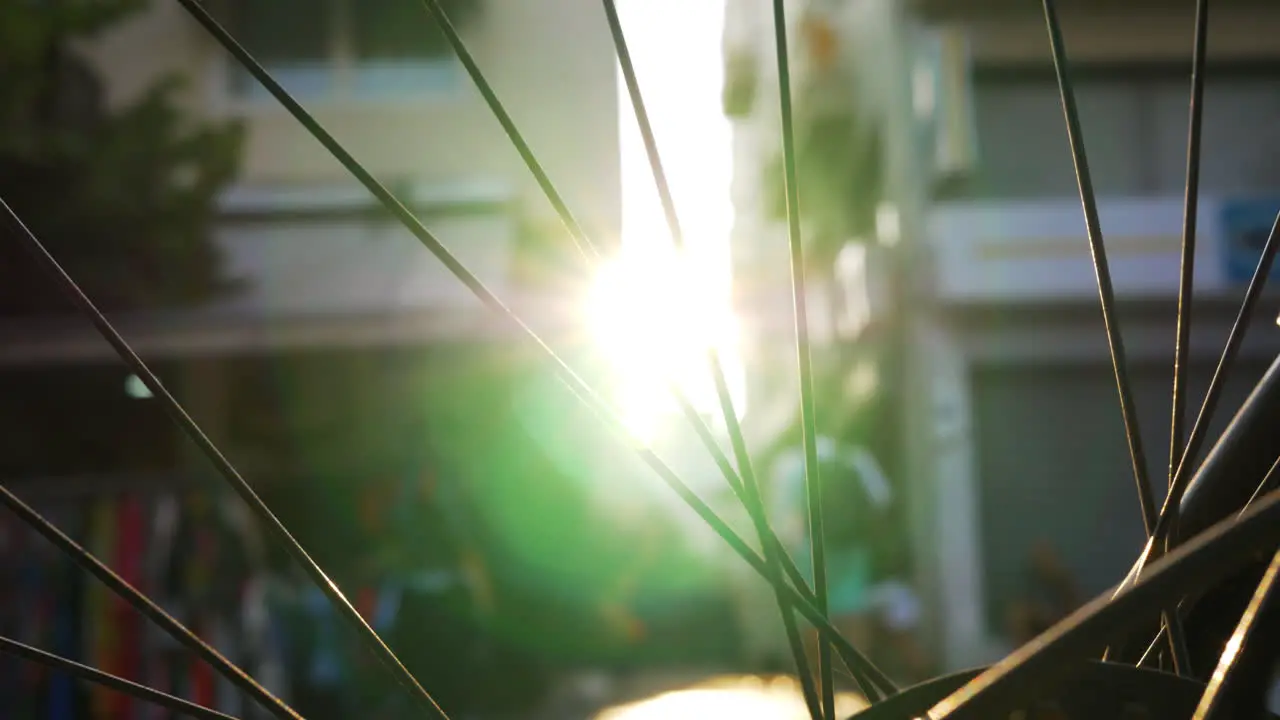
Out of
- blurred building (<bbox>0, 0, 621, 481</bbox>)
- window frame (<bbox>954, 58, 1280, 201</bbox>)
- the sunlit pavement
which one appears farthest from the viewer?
blurred building (<bbox>0, 0, 621, 481</bbox>)

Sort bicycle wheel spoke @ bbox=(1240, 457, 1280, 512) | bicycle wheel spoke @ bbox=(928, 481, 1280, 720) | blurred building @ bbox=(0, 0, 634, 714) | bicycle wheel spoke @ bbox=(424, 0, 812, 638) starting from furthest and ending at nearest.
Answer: blurred building @ bbox=(0, 0, 634, 714) → bicycle wheel spoke @ bbox=(424, 0, 812, 638) → bicycle wheel spoke @ bbox=(1240, 457, 1280, 512) → bicycle wheel spoke @ bbox=(928, 481, 1280, 720)

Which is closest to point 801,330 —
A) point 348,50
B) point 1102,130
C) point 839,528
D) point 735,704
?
point 735,704

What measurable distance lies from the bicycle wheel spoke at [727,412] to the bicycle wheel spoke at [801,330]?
0.02 m

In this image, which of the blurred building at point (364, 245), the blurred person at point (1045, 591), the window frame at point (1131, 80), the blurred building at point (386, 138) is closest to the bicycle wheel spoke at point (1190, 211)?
the blurred person at point (1045, 591)

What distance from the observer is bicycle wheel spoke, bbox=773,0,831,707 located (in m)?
0.79

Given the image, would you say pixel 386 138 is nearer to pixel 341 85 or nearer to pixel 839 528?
pixel 341 85

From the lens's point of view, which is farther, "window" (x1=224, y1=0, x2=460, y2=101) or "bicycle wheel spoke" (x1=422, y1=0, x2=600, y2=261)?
"window" (x1=224, y1=0, x2=460, y2=101)

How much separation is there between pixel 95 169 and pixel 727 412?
27.2 ft

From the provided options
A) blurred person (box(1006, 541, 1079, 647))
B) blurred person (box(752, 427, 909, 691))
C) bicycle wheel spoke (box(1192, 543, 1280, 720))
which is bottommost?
bicycle wheel spoke (box(1192, 543, 1280, 720))

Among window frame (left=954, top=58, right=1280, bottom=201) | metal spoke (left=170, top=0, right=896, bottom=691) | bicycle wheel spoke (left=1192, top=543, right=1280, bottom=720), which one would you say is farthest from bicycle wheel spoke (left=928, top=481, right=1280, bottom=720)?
window frame (left=954, top=58, right=1280, bottom=201)

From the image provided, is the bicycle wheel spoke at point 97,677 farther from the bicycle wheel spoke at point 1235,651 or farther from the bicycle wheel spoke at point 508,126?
the bicycle wheel spoke at point 1235,651

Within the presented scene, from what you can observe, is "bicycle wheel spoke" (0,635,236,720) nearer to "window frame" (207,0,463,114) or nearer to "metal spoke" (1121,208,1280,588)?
"metal spoke" (1121,208,1280,588)

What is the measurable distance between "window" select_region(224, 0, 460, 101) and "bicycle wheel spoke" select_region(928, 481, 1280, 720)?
10.5m

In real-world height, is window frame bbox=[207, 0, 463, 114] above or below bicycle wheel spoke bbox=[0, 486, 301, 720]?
above
